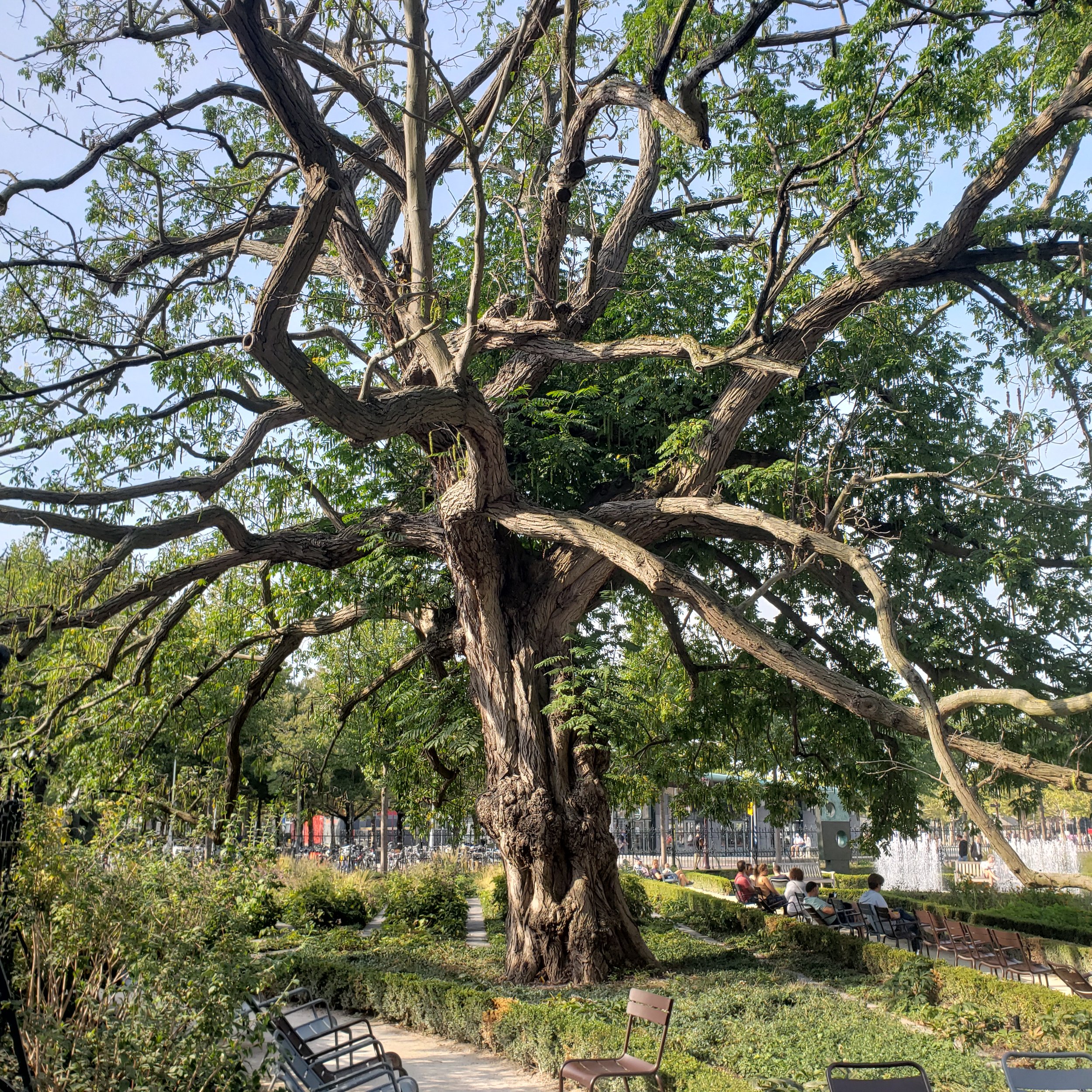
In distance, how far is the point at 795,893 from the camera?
50.0 ft

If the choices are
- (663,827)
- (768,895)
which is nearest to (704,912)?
(768,895)

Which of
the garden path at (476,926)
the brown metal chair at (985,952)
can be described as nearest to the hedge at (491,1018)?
the garden path at (476,926)

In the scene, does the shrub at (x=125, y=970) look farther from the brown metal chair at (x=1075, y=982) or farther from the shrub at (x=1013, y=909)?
the shrub at (x=1013, y=909)

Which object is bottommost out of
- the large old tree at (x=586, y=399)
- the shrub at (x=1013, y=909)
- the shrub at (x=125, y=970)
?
the shrub at (x=1013, y=909)

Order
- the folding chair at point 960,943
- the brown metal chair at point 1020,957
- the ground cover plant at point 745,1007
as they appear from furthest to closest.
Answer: the folding chair at point 960,943
the brown metal chair at point 1020,957
the ground cover plant at point 745,1007

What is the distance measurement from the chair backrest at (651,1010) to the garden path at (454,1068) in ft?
3.53

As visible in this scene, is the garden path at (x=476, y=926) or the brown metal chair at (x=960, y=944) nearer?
the brown metal chair at (x=960, y=944)

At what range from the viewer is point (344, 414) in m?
6.68

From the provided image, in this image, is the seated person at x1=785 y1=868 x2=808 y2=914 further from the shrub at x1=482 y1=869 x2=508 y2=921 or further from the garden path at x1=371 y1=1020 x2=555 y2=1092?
the garden path at x1=371 y1=1020 x2=555 y2=1092

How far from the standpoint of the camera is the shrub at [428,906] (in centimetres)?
1503

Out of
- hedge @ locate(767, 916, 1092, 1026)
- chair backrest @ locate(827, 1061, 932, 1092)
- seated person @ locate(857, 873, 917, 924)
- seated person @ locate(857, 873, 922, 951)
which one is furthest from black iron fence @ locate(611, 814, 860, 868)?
chair backrest @ locate(827, 1061, 932, 1092)

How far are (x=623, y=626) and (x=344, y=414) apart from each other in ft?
27.7

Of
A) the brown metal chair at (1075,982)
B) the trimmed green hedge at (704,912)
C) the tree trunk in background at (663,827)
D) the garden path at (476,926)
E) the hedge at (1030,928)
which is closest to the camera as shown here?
the brown metal chair at (1075,982)

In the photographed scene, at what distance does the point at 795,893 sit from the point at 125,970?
497 inches
